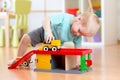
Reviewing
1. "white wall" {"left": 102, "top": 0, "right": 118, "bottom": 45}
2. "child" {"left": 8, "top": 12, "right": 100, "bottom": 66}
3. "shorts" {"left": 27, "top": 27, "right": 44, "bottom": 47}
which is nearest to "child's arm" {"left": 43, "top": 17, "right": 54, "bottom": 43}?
"child" {"left": 8, "top": 12, "right": 100, "bottom": 66}

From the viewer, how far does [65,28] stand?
1552 millimetres

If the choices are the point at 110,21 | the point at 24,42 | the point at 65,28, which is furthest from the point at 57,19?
the point at 110,21

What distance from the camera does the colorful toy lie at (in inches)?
54.9

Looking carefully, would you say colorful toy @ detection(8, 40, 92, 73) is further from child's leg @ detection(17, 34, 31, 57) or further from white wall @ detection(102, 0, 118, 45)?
white wall @ detection(102, 0, 118, 45)

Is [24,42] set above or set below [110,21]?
below

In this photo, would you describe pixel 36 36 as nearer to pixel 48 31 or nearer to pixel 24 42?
pixel 24 42

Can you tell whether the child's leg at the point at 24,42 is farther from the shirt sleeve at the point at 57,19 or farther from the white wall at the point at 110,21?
the white wall at the point at 110,21

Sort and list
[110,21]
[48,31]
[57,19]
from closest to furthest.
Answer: [48,31]
[57,19]
[110,21]

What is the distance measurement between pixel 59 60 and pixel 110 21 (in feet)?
6.43

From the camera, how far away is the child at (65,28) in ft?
4.76

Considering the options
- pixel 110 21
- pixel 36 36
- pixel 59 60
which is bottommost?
pixel 59 60

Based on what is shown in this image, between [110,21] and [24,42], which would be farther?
[110,21]

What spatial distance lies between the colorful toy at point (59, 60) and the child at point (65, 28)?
0.07 m

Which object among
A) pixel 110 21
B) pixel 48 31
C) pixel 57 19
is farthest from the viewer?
pixel 110 21
